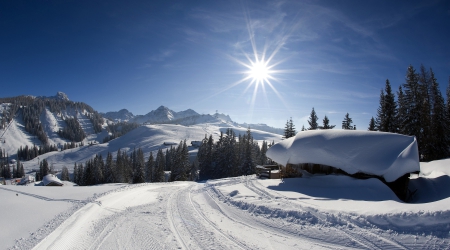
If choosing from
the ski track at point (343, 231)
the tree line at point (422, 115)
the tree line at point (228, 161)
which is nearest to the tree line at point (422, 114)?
A: the tree line at point (422, 115)

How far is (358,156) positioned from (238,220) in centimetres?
1055

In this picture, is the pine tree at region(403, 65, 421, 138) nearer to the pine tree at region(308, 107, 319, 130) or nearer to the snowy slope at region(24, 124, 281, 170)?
the pine tree at region(308, 107, 319, 130)

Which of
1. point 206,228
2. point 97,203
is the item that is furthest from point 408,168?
point 97,203

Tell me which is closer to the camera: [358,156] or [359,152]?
[358,156]

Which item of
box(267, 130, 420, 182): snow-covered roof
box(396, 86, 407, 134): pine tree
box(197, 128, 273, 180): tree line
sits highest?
box(396, 86, 407, 134): pine tree

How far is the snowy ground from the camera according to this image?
643 cm

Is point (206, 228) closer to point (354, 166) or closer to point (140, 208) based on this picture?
point (140, 208)

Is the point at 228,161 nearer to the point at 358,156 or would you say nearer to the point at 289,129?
the point at 289,129

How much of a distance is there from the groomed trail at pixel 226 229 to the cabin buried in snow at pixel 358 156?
6409 mm

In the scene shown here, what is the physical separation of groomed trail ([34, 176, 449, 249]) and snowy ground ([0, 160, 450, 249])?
30 millimetres

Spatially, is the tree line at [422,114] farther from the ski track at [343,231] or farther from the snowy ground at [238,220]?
the ski track at [343,231]

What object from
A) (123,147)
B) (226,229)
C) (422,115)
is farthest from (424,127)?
(123,147)

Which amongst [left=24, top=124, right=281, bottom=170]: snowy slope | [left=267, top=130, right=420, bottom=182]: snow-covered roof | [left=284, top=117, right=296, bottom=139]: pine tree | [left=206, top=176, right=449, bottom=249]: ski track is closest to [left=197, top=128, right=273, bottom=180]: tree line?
[left=284, top=117, right=296, bottom=139]: pine tree

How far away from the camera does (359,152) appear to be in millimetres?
14820
